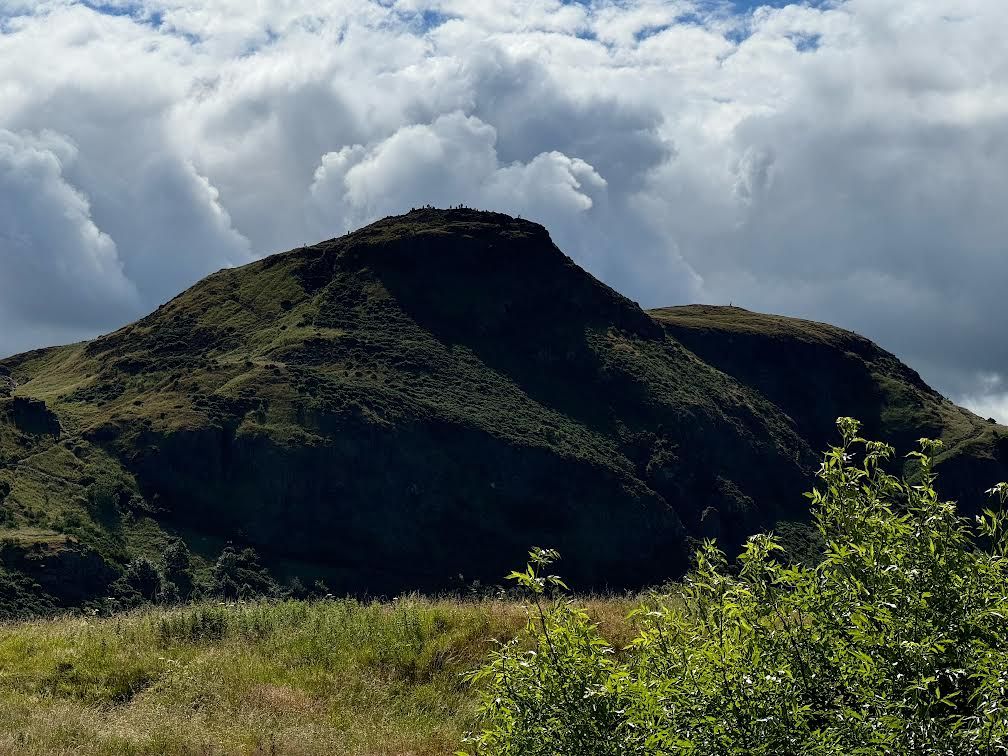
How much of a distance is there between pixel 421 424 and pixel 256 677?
421ft

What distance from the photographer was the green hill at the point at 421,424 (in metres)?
122

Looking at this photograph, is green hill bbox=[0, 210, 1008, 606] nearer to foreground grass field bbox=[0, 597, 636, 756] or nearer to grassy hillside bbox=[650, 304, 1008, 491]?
grassy hillside bbox=[650, 304, 1008, 491]

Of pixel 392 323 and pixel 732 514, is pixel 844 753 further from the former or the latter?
pixel 392 323

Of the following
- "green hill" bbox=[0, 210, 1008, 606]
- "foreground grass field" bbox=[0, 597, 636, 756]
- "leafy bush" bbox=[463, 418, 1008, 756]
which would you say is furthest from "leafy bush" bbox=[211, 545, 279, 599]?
"leafy bush" bbox=[463, 418, 1008, 756]

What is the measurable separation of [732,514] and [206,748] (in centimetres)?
14249

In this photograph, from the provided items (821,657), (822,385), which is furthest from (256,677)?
(822,385)

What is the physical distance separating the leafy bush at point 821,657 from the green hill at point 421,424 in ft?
301

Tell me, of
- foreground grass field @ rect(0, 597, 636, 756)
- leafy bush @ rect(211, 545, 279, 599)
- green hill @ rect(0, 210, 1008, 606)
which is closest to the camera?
foreground grass field @ rect(0, 597, 636, 756)

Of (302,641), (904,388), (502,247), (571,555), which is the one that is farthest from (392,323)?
(302,641)

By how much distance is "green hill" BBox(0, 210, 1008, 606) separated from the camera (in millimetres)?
122062

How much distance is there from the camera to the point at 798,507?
15188cm

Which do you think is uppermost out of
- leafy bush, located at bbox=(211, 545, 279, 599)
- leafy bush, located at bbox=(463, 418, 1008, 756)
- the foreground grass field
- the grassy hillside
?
the grassy hillside

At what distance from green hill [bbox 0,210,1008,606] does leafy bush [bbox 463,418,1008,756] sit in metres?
91.6

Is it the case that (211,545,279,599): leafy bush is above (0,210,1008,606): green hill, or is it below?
below
